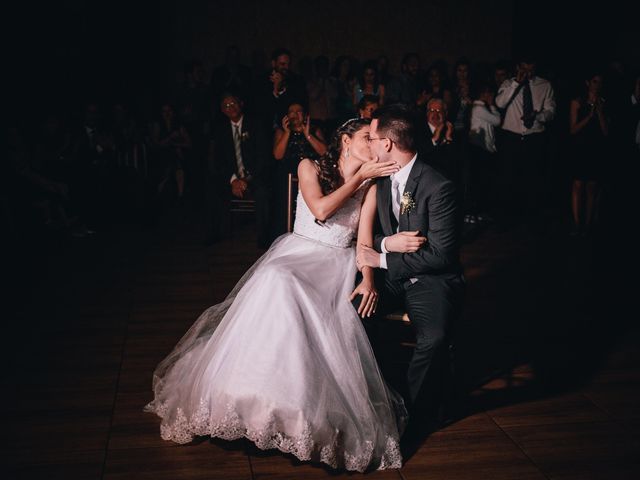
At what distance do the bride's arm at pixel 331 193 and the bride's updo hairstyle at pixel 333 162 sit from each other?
1.0 inches

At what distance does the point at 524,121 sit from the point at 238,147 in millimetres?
2715

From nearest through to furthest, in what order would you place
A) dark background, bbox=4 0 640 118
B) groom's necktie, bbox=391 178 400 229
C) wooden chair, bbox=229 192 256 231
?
groom's necktie, bbox=391 178 400 229 → wooden chair, bbox=229 192 256 231 → dark background, bbox=4 0 640 118

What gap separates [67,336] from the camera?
3793 mm

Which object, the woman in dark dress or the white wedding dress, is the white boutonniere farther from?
the woman in dark dress

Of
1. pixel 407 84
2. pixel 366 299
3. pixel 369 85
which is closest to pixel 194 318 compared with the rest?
pixel 366 299

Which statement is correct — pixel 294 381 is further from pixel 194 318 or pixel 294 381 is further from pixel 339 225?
pixel 194 318

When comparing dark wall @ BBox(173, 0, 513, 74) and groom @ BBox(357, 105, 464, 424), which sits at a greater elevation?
dark wall @ BBox(173, 0, 513, 74)

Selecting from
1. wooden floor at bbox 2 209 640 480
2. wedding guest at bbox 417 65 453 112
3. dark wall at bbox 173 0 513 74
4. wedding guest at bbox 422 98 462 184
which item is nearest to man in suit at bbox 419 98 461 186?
wedding guest at bbox 422 98 462 184

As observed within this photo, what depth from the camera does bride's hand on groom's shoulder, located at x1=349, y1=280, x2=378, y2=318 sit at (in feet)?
9.33

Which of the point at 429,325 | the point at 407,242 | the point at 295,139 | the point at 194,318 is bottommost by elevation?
the point at 194,318

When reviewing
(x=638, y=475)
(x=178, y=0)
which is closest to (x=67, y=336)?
(x=638, y=475)

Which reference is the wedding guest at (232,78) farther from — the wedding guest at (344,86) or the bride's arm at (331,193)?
the bride's arm at (331,193)

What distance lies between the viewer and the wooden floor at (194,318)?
2578mm

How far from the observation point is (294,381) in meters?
2.55
